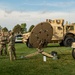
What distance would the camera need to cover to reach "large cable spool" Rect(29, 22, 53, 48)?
1923 cm

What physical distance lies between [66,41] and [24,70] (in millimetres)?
20108

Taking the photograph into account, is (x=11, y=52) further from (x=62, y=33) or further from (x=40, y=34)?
(x=62, y=33)

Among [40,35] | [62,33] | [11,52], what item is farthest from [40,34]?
[62,33]

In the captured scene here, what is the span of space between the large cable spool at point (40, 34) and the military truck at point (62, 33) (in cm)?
1359

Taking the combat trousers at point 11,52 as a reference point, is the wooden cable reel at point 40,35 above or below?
above

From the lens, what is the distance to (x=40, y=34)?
19438mm

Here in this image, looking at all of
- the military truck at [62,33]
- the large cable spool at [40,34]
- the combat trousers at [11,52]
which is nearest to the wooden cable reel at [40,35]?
the large cable spool at [40,34]

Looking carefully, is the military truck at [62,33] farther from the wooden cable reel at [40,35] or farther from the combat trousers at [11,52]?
the combat trousers at [11,52]

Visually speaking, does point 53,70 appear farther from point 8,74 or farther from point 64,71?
point 8,74

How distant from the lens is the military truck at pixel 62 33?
33.6 m

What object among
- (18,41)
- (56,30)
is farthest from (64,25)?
(18,41)

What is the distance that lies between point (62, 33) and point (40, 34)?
14.7 meters

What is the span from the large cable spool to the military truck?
13.6m

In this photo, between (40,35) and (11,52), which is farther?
(40,35)
